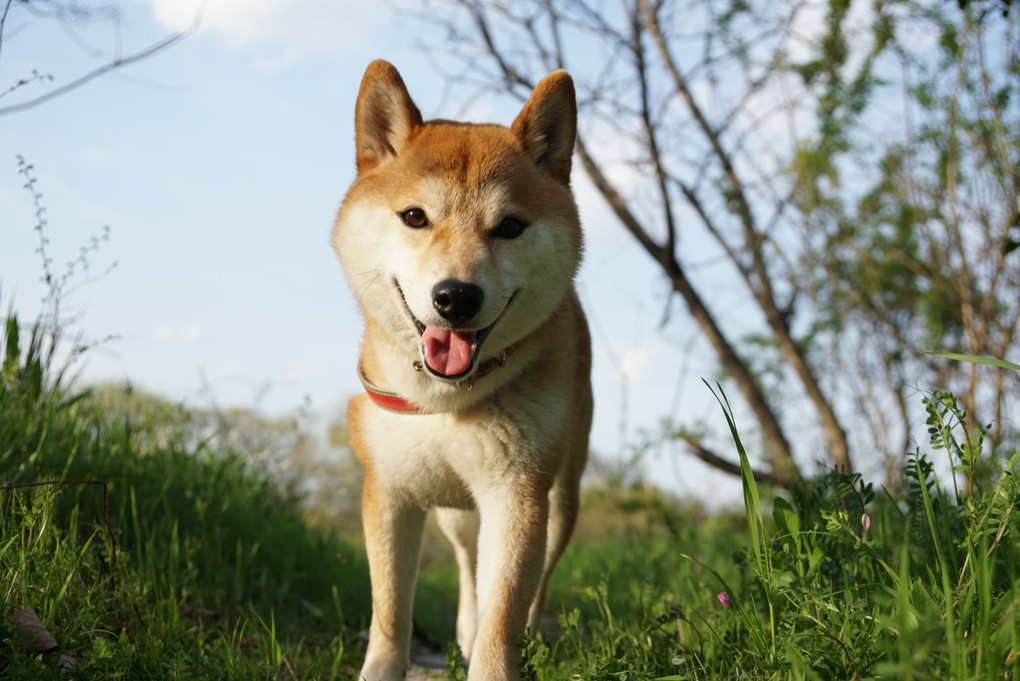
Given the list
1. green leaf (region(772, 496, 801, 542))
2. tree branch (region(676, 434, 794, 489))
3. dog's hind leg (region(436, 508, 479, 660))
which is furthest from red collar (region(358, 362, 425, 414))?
tree branch (region(676, 434, 794, 489))

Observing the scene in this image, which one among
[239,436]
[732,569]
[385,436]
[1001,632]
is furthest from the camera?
[239,436]

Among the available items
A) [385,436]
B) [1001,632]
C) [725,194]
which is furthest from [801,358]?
[1001,632]

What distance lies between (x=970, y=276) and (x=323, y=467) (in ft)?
22.5

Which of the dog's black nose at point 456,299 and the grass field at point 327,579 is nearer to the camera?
the grass field at point 327,579

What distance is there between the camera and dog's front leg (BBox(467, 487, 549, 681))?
260 cm

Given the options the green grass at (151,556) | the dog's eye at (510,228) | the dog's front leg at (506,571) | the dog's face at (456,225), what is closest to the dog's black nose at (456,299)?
the dog's face at (456,225)

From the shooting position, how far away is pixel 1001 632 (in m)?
1.72

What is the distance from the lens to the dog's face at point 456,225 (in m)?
2.64

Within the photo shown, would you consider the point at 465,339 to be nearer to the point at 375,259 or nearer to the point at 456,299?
the point at 456,299

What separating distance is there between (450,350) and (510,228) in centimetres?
50

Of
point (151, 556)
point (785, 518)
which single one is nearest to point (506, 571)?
point (785, 518)

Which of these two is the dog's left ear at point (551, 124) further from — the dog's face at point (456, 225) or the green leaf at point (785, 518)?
the green leaf at point (785, 518)

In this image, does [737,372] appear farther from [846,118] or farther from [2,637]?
[2,637]

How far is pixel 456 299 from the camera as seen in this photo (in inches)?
99.3
